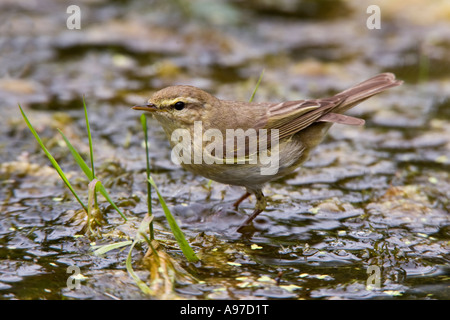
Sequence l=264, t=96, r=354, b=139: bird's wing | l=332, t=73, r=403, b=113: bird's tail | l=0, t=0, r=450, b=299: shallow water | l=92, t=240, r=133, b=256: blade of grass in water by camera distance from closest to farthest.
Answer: l=92, t=240, r=133, b=256: blade of grass in water, l=0, t=0, r=450, b=299: shallow water, l=264, t=96, r=354, b=139: bird's wing, l=332, t=73, r=403, b=113: bird's tail

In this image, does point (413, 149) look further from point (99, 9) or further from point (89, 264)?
point (99, 9)

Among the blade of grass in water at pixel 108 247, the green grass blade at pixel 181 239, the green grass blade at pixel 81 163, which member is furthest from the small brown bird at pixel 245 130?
the blade of grass in water at pixel 108 247

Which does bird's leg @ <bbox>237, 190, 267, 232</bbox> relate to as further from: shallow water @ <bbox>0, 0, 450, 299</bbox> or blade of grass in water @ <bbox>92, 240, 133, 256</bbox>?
blade of grass in water @ <bbox>92, 240, 133, 256</bbox>

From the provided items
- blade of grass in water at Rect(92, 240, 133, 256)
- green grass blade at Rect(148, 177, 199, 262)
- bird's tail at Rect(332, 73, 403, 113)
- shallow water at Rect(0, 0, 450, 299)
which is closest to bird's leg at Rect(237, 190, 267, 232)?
shallow water at Rect(0, 0, 450, 299)

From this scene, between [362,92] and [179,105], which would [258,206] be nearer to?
[179,105]

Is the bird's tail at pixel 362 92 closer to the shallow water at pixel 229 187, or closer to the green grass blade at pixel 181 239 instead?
the shallow water at pixel 229 187

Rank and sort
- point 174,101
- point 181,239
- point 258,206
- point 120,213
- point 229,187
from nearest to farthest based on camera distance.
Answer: point 181,239 → point 120,213 → point 174,101 → point 258,206 → point 229,187

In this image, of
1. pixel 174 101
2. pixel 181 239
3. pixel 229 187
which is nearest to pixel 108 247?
pixel 181 239

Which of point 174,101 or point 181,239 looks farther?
point 174,101
